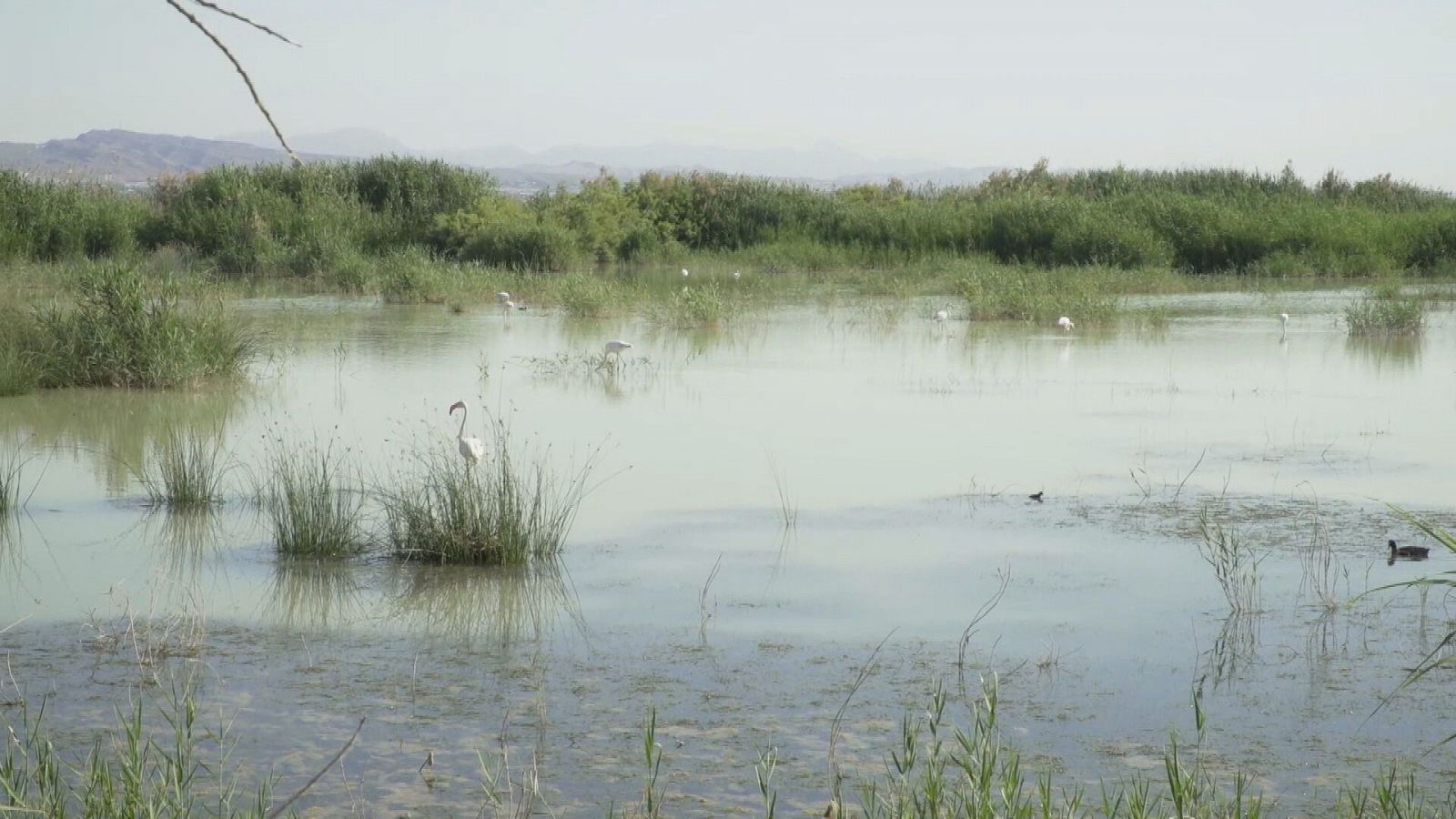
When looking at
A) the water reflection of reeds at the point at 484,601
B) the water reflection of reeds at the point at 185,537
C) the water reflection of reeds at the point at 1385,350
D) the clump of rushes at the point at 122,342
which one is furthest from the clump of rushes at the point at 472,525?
the water reflection of reeds at the point at 1385,350

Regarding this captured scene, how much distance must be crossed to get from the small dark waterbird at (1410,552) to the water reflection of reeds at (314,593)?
382 centimetres

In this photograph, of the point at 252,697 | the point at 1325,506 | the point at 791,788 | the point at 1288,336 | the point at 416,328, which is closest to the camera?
the point at 791,788

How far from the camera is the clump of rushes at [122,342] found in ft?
34.6

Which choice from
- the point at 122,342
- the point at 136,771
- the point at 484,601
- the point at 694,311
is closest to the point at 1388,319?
the point at 694,311

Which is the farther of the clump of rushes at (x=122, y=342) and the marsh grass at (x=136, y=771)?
the clump of rushes at (x=122, y=342)

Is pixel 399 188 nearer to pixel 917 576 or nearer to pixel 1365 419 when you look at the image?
pixel 1365 419

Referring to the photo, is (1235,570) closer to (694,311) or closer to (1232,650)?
(1232,650)

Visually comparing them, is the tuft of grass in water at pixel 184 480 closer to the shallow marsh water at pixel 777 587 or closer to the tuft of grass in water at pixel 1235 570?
the shallow marsh water at pixel 777 587

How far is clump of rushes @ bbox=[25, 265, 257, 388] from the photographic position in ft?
34.6

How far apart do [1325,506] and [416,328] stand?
33.5 feet

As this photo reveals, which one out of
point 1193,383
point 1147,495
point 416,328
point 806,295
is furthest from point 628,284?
point 1147,495

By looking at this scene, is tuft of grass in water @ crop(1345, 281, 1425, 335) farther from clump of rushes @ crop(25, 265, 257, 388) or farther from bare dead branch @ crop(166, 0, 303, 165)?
bare dead branch @ crop(166, 0, 303, 165)

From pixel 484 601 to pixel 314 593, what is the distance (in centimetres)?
63

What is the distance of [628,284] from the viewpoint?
65.3ft
